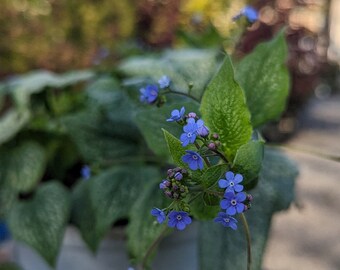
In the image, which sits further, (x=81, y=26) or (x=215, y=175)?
(x=81, y=26)

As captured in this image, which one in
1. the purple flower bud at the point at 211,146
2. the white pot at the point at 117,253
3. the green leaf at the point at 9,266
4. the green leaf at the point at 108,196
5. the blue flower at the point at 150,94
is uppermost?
the purple flower bud at the point at 211,146

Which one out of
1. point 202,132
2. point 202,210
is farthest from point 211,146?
point 202,210

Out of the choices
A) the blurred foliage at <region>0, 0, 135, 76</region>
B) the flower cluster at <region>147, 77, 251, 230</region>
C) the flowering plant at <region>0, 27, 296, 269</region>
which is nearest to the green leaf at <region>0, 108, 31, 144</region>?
the flowering plant at <region>0, 27, 296, 269</region>

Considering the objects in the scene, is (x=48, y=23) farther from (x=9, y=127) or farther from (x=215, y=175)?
(x=215, y=175)

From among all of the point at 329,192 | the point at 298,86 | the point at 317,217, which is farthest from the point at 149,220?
the point at 298,86

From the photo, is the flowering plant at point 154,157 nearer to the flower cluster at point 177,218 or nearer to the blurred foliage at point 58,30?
the flower cluster at point 177,218

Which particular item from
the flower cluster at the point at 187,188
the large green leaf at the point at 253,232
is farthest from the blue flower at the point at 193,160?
the large green leaf at the point at 253,232

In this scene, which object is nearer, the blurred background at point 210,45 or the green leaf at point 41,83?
the green leaf at point 41,83
